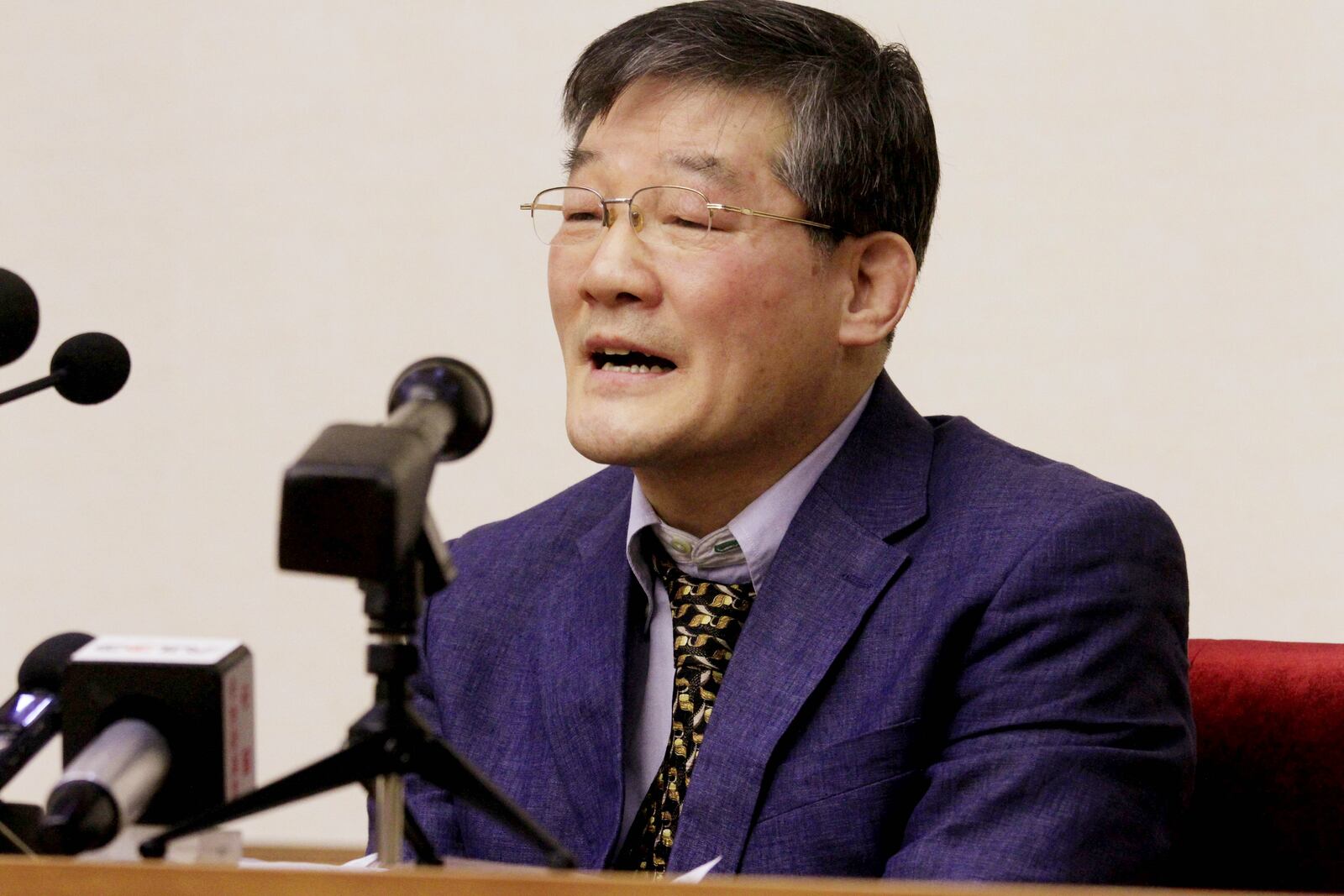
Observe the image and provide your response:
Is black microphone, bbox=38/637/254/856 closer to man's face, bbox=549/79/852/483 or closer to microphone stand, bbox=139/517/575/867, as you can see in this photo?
microphone stand, bbox=139/517/575/867

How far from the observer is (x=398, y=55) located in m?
2.73

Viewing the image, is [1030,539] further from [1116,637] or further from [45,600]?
[45,600]

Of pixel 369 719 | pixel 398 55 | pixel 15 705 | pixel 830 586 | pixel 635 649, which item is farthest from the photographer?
pixel 398 55

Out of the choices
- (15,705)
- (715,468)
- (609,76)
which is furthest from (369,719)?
(609,76)

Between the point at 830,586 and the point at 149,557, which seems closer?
the point at 830,586

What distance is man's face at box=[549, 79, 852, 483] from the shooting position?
1.55 meters

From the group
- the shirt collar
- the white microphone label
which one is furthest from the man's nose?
the white microphone label

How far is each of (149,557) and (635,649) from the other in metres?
1.49

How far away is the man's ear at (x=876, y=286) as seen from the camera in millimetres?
1681

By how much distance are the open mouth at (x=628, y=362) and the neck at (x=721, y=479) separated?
11 cm

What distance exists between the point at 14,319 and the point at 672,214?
625 millimetres

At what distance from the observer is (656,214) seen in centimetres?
159

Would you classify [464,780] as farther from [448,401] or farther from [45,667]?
[45,667]

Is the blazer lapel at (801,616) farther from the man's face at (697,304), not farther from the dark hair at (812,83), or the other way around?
the dark hair at (812,83)
